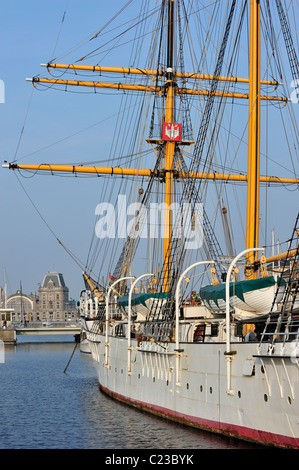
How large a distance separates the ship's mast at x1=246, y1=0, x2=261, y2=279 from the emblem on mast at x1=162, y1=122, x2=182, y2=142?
63.2ft

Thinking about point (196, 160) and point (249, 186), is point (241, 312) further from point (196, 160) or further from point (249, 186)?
point (196, 160)

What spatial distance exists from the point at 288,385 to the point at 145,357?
43.0ft

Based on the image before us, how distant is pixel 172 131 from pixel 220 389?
97.0 feet

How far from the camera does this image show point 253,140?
32094mm

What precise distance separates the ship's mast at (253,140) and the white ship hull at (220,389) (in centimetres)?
456

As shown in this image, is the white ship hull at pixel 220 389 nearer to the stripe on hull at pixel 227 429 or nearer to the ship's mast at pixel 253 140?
the stripe on hull at pixel 227 429

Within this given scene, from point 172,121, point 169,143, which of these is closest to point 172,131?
point 169,143

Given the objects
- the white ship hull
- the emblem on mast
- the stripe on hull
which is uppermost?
the emblem on mast

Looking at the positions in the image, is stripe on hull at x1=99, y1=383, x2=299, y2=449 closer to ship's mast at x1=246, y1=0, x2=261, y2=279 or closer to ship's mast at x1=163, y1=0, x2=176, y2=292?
ship's mast at x1=246, y1=0, x2=261, y2=279

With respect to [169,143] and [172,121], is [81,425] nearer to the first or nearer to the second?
[169,143]

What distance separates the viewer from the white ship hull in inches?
883

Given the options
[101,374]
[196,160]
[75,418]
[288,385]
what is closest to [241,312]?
[288,385]

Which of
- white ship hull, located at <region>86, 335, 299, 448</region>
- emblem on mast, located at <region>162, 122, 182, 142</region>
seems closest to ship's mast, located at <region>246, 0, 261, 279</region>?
white ship hull, located at <region>86, 335, 299, 448</region>

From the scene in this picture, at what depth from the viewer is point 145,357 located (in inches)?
1359
